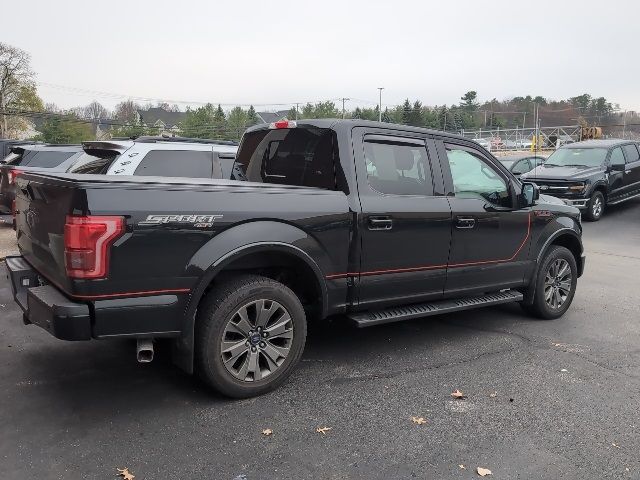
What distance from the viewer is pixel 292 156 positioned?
4.89m

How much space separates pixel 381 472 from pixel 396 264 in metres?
1.87

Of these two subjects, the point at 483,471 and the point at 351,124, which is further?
the point at 351,124

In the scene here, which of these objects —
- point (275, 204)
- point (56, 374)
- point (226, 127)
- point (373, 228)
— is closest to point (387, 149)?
point (373, 228)

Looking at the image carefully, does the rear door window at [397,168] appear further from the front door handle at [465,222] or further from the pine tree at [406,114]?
the pine tree at [406,114]

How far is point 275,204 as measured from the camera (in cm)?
394

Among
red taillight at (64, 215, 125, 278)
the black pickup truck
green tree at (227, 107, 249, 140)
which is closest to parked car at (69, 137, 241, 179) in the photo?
the black pickup truck

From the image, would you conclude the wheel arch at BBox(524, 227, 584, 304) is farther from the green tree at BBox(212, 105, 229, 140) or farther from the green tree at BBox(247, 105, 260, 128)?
the green tree at BBox(247, 105, 260, 128)

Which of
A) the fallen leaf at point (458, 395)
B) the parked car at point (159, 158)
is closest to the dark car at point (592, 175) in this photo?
the parked car at point (159, 158)

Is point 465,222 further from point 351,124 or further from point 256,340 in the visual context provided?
point 256,340

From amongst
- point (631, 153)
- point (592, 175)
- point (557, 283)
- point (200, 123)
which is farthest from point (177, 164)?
point (200, 123)

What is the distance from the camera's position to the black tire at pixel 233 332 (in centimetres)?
371

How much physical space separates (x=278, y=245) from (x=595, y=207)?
12790 millimetres

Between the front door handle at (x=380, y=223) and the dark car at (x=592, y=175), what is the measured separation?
10.8m

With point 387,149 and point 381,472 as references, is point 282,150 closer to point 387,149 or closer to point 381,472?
point 387,149
